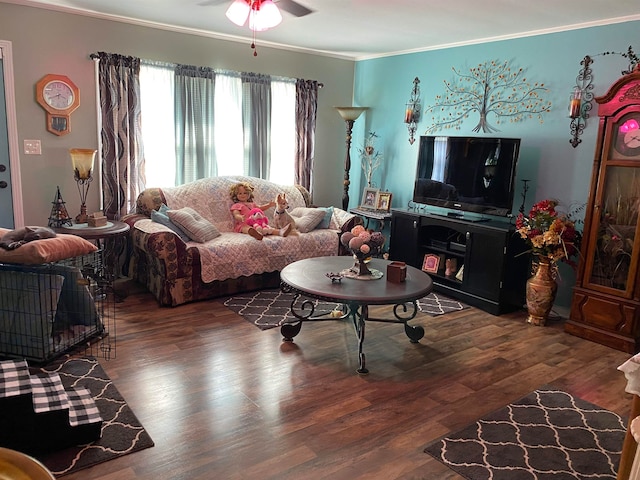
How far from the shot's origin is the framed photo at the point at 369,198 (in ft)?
18.7

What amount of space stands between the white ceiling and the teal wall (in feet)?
0.38

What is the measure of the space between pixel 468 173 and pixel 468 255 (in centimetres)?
79

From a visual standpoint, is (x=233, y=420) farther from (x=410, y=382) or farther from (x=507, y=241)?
(x=507, y=241)

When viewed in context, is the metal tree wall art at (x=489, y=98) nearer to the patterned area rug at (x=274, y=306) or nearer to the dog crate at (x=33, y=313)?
the patterned area rug at (x=274, y=306)

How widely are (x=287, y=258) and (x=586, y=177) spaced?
268 cm

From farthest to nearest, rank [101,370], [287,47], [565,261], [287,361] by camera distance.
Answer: [287,47]
[565,261]
[287,361]
[101,370]

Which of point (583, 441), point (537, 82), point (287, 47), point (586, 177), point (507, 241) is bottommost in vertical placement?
point (583, 441)

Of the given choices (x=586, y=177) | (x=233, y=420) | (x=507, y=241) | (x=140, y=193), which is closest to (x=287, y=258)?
(x=140, y=193)

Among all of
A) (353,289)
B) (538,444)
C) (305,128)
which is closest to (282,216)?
(305,128)

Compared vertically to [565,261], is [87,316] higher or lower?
lower

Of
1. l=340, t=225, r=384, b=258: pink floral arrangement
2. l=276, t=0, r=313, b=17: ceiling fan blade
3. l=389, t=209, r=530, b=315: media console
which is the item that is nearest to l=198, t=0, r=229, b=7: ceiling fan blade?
l=276, t=0, r=313, b=17: ceiling fan blade

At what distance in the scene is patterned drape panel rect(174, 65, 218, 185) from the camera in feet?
16.2

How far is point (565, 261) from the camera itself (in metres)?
4.05

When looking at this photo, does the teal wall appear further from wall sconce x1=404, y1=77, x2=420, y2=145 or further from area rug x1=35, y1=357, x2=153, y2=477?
area rug x1=35, y1=357, x2=153, y2=477
